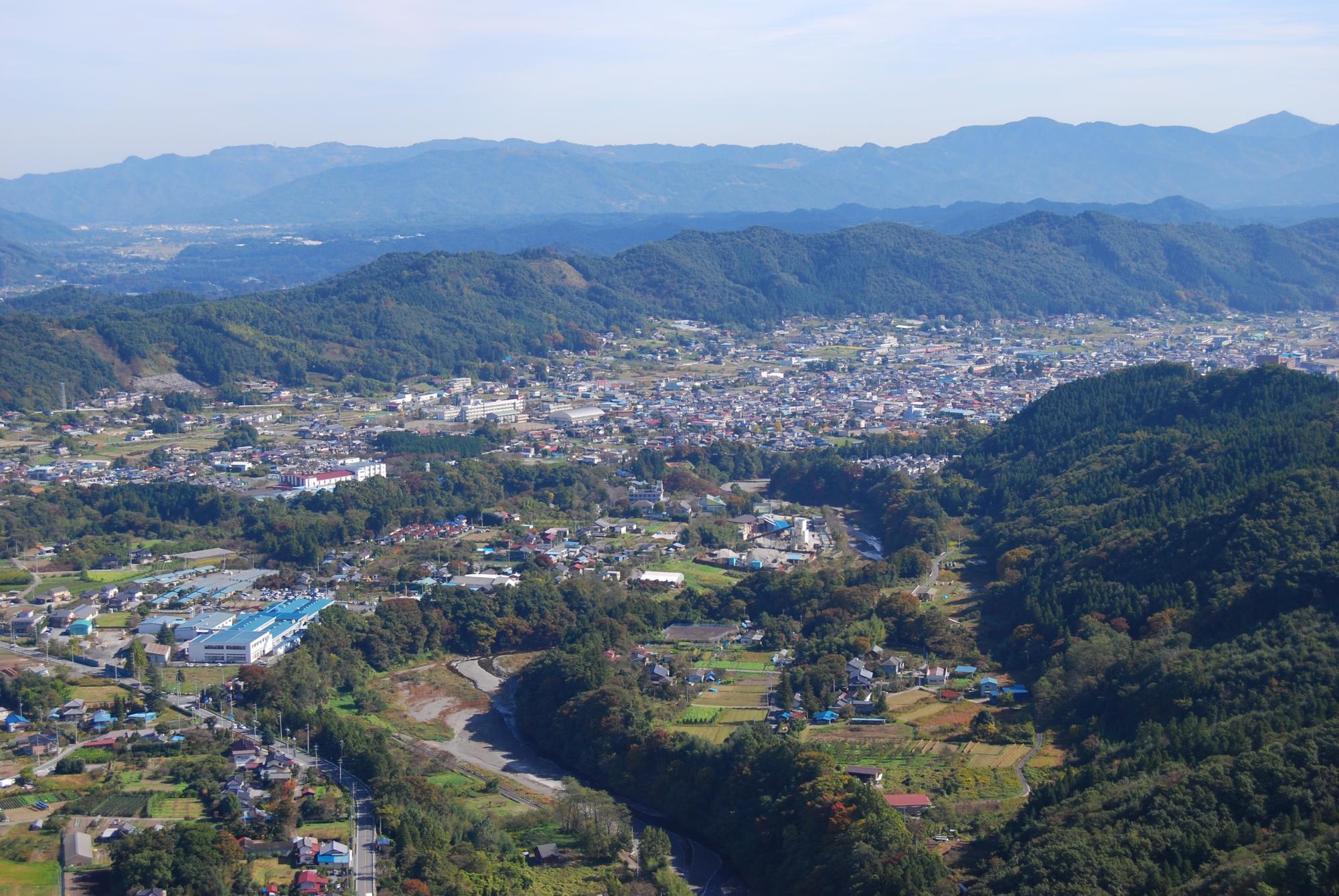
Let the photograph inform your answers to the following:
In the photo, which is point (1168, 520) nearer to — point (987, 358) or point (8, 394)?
point (987, 358)

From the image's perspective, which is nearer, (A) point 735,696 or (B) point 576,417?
(A) point 735,696

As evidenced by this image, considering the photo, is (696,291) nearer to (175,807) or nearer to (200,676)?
(200,676)

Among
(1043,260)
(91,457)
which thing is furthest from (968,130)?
(91,457)

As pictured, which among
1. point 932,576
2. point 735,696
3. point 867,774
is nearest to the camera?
point 867,774

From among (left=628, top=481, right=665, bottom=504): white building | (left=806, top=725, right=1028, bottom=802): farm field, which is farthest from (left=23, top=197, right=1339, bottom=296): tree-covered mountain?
(left=806, top=725, right=1028, bottom=802): farm field

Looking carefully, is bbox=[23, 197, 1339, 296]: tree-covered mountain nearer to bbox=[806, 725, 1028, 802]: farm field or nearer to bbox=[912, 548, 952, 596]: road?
bbox=[912, 548, 952, 596]: road

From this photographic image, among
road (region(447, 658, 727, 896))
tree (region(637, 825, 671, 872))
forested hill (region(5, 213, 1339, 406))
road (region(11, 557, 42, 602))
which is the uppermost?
forested hill (region(5, 213, 1339, 406))

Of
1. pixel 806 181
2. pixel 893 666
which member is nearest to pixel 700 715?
pixel 893 666
